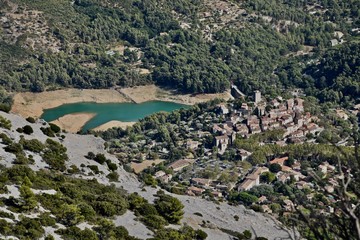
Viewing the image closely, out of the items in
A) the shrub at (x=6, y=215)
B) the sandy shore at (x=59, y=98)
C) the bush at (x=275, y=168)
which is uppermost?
the shrub at (x=6, y=215)

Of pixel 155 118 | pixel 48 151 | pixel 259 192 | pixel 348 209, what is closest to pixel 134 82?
pixel 155 118

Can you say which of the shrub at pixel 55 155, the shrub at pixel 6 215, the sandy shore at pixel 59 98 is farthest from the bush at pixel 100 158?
the sandy shore at pixel 59 98

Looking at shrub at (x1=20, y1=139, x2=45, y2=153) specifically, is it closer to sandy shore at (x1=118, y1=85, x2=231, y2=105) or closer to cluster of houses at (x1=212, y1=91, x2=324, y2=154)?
cluster of houses at (x1=212, y1=91, x2=324, y2=154)

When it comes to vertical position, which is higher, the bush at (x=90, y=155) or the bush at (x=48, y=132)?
the bush at (x=48, y=132)

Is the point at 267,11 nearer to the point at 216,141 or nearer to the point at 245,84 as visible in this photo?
the point at 245,84

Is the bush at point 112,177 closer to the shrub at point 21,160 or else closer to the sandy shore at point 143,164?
the shrub at point 21,160

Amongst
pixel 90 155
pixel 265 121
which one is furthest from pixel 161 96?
pixel 90 155
